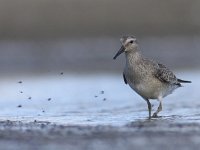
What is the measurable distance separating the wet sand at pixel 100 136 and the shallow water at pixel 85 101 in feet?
2.31

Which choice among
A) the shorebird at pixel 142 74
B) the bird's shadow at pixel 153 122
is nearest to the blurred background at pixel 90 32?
the shorebird at pixel 142 74

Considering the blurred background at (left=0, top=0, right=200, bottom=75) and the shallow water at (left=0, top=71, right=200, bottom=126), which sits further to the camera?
the blurred background at (left=0, top=0, right=200, bottom=75)

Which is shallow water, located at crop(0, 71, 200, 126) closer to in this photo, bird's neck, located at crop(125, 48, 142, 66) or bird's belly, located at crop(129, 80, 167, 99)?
bird's belly, located at crop(129, 80, 167, 99)

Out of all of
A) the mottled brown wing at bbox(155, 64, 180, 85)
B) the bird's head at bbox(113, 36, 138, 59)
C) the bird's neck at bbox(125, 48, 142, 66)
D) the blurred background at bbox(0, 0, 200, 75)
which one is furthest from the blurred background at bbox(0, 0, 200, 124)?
the bird's head at bbox(113, 36, 138, 59)

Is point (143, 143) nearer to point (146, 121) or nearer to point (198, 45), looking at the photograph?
point (146, 121)

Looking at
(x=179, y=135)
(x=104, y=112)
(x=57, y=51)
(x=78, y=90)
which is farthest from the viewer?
(x=57, y=51)

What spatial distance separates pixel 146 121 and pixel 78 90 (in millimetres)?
5115

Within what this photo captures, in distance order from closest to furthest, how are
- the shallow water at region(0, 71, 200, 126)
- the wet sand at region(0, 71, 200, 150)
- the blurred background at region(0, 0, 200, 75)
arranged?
the wet sand at region(0, 71, 200, 150), the shallow water at region(0, 71, 200, 126), the blurred background at region(0, 0, 200, 75)

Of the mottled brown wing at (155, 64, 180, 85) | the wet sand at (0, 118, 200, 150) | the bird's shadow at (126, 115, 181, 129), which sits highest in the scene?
the mottled brown wing at (155, 64, 180, 85)

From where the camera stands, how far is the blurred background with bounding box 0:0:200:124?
15.2 metres

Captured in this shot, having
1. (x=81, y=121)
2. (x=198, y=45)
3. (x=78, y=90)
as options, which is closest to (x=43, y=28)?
(x=198, y=45)

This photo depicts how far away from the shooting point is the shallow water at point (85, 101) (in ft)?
42.9

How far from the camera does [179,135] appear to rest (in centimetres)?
1039

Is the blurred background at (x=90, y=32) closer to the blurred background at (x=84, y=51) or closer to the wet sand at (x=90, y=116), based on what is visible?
the blurred background at (x=84, y=51)
